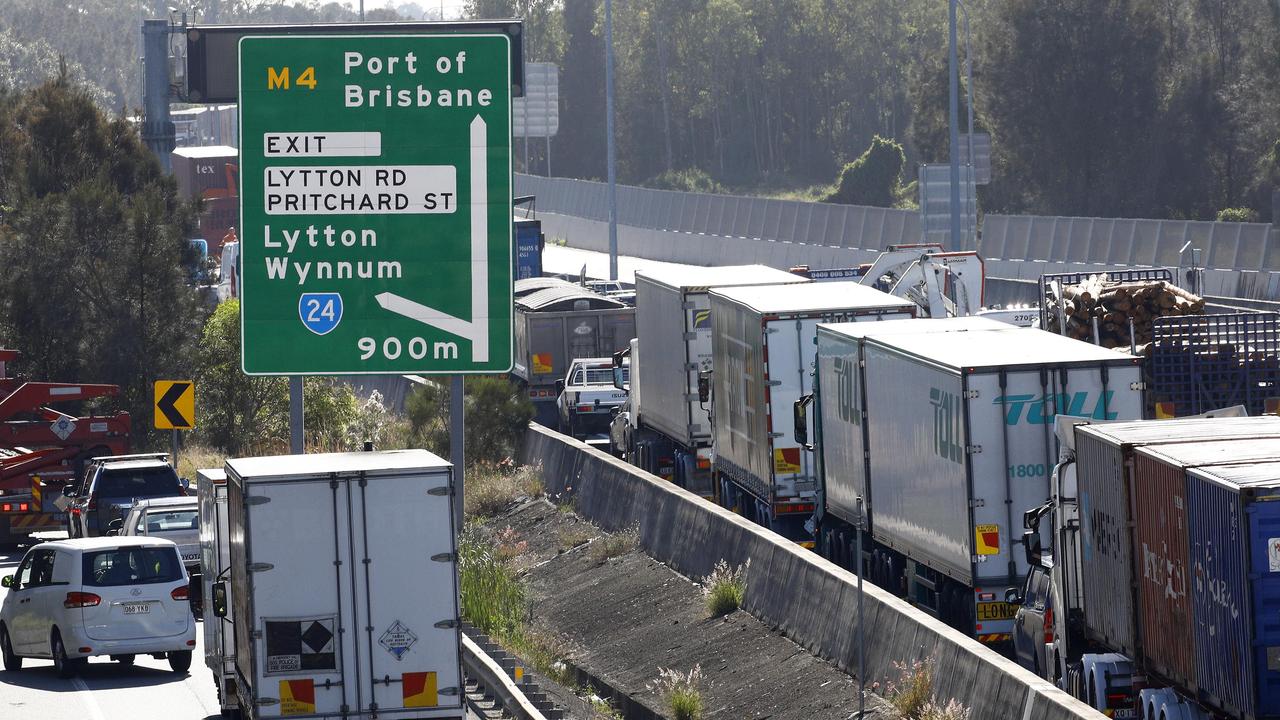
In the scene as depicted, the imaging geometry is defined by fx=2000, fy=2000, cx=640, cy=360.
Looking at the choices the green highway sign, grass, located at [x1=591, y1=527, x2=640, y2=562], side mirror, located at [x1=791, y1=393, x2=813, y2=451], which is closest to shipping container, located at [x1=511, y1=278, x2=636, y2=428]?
grass, located at [x1=591, y1=527, x2=640, y2=562]

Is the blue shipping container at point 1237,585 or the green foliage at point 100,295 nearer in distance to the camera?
the blue shipping container at point 1237,585

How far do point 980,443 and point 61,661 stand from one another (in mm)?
10145

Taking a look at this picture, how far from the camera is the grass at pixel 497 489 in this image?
1271 inches

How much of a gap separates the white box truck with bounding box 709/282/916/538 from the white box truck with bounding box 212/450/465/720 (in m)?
9.92

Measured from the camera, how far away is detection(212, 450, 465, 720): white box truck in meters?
14.2

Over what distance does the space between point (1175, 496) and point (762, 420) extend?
12255 millimetres

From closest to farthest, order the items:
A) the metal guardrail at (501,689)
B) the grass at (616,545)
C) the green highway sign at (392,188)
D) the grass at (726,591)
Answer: the metal guardrail at (501,689)
the green highway sign at (392,188)
the grass at (726,591)
the grass at (616,545)

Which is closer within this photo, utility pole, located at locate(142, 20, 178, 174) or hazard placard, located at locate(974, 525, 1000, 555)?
hazard placard, located at locate(974, 525, 1000, 555)

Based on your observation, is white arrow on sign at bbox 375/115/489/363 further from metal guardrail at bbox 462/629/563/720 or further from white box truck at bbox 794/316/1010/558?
white box truck at bbox 794/316/1010/558

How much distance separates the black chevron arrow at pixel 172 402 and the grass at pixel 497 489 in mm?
4765

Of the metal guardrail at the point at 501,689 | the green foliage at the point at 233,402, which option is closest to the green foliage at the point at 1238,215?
the green foliage at the point at 233,402

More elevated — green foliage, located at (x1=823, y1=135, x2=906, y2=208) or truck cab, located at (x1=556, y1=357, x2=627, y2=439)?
green foliage, located at (x1=823, y1=135, x2=906, y2=208)

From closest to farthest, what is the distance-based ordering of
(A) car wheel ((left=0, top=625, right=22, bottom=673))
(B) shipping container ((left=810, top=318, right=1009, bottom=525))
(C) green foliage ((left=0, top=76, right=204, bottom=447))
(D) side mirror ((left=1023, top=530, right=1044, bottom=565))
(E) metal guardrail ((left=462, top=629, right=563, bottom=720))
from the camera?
1. (D) side mirror ((left=1023, top=530, right=1044, bottom=565))
2. (E) metal guardrail ((left=462, top=629, right=563, bottom=720))
3. (B) shipping container ((left=810, top=318, right=1009, bottom=525))
4. (A) car wheel ((left=0, top=625, right=22, bottom=673))
5. (C) green foliage ((left=0, top=76, right=204, bottom=447))

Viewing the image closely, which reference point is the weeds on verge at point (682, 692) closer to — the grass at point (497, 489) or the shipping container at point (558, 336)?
the grass at point (497, 489)
